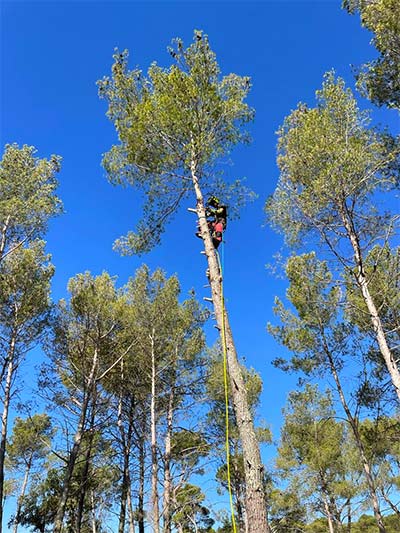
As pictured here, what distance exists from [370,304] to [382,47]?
500 cm

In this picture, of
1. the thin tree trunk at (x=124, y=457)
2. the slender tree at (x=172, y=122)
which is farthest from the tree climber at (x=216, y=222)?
the thin tree trunk at (x=124, y=457)

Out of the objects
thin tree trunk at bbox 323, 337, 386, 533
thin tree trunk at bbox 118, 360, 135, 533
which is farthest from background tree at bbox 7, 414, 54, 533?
thin tree trunk at bbox 323, 337, 386, 533

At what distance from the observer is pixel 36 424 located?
659 inches

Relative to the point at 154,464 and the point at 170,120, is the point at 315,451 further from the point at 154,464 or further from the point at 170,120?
the point at 170,120

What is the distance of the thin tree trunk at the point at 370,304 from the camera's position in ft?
23.2

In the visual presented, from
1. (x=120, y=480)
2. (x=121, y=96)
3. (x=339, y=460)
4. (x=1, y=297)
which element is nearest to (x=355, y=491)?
(x=339, y=460)

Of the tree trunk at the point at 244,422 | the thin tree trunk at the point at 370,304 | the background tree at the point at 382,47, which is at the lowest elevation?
the tree trunk at the point at 244,422

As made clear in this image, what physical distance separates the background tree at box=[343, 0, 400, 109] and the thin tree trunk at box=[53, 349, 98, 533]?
9.46 metres

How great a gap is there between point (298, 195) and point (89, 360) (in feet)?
24.8

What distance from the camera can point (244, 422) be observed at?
175 inches

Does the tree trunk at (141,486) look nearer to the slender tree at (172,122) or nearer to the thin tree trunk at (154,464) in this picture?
the thin tree trunk at (154,464)

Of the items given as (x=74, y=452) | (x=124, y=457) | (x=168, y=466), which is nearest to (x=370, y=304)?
(x=168, y=466)

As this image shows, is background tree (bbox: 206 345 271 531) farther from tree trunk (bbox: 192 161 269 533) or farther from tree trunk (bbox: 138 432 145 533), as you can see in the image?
tree trunk (bbox: 192 161 269 533)

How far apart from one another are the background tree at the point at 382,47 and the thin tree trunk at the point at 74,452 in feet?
31.0
